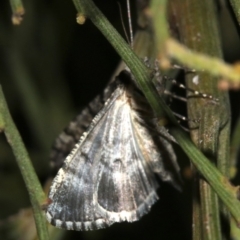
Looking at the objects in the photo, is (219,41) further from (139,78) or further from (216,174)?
(216,174)

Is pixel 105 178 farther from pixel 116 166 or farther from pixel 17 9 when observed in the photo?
pixel 17 9

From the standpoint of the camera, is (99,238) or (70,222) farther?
(99,238)

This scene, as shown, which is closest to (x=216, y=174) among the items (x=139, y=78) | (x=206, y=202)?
(x=206, y=202)

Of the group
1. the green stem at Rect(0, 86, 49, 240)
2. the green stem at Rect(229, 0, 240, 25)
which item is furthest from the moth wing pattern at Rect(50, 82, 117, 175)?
the green stem at Rect(229, 0, 240, 25)

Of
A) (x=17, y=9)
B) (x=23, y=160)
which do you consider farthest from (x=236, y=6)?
(x=23, y=160)

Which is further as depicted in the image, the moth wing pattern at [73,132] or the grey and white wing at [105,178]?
the moth wing pattern at [73,132]

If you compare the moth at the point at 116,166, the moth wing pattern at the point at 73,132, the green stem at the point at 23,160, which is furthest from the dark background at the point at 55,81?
the green stem at the point at 23,160

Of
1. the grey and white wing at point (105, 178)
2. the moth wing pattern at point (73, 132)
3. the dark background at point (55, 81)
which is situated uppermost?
the dark background at point (55, 81)

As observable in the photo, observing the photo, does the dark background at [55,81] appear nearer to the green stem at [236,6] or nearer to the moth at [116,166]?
the moth at [116,166]
